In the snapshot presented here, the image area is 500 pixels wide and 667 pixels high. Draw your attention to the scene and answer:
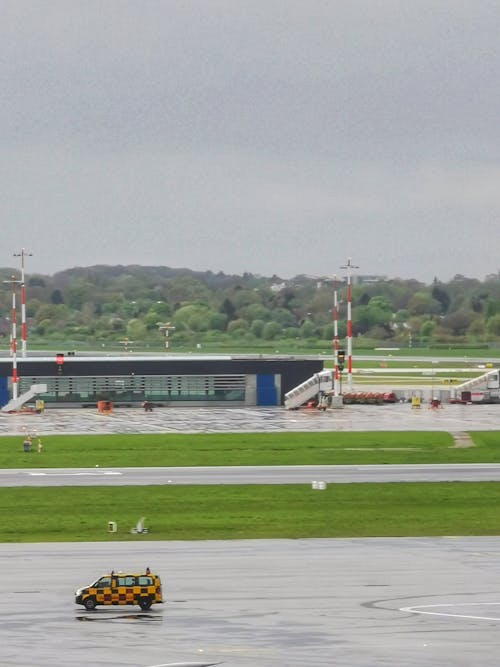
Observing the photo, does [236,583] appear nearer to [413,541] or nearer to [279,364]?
[413,541]

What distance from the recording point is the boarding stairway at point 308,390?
141 metres

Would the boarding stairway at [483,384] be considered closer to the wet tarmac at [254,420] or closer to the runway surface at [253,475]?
the wet tarmac at [254,420]

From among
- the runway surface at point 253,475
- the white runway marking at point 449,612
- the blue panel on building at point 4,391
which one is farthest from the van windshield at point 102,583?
the blue panel on building at point 4,391

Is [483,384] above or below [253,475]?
above

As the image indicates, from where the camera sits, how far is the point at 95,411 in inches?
5541

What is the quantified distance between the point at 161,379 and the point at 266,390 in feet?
38.2

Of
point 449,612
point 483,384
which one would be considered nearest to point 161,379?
point 483,384

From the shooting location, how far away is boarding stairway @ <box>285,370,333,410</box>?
141 m

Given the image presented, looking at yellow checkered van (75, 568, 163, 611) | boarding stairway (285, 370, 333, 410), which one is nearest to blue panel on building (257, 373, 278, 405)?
boarding stairway (285, 370, 333, 410)

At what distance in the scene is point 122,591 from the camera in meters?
47.0

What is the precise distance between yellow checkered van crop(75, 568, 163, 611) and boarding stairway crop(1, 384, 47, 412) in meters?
91.8

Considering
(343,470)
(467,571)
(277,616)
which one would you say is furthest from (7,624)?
(343,470)

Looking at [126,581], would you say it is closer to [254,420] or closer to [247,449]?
[247,449]

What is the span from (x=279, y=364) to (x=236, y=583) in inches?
3808
